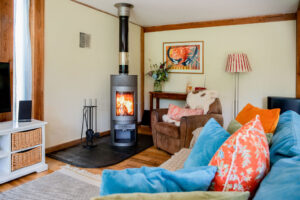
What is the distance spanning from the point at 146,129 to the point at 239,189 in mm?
4402

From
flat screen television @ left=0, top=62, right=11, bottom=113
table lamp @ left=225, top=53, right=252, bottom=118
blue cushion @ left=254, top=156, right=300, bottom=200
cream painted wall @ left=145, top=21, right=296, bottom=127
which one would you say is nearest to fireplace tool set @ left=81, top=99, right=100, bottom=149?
flat screen television @ left=0, top=62, right=11, bottom=113

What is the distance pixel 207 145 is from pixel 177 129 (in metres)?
2.06

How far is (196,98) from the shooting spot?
403cm

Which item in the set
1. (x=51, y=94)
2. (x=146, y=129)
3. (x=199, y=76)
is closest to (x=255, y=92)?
(x=199, y=76)

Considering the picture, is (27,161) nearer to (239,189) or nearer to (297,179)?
(239,189)

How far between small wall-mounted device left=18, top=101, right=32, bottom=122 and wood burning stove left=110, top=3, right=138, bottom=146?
4.36ft

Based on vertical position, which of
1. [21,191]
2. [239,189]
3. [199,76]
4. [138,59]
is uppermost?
[138,59]

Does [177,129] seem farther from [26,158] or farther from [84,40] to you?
[84,40]

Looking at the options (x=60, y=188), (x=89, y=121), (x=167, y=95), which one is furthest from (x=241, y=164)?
(x=167, y=95)

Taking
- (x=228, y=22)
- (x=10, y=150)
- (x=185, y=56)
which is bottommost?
(x=10, y=150)

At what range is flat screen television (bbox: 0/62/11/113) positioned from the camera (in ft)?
9.14

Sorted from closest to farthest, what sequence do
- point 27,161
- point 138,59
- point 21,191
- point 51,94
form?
point 21,191 < point 27,161 < point 51,94 < point 138,59

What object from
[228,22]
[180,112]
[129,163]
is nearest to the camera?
[129,163]

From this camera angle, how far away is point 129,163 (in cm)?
320
